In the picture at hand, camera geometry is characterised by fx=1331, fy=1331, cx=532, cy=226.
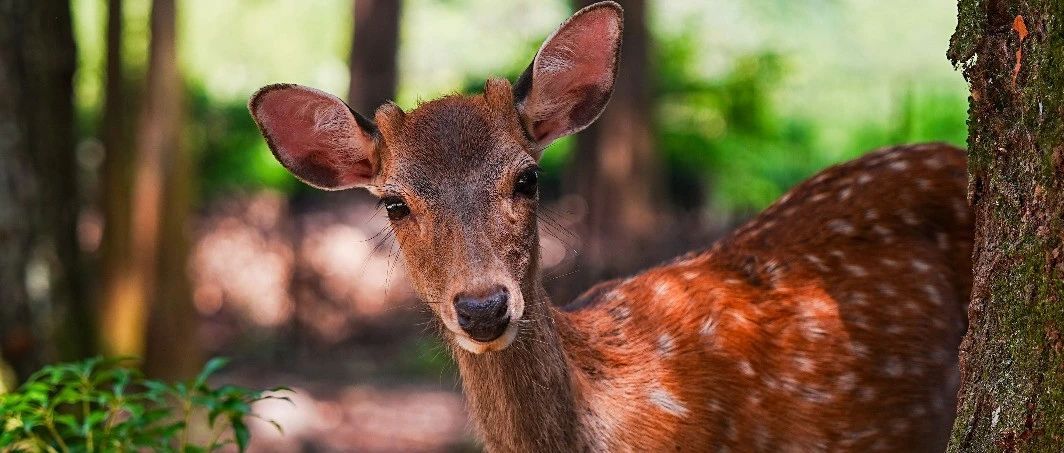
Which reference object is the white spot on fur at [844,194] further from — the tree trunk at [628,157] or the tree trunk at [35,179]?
the tree trunk at [628,157]

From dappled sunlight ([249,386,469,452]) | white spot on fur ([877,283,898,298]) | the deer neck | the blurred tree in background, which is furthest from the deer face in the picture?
the blurred tree in background

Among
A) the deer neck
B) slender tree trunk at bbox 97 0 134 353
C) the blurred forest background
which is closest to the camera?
the deer neck

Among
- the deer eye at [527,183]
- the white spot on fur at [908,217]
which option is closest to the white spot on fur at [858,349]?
the white spot on fur at [908,217]

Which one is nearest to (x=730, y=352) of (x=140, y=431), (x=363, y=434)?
(x=140, y=431)

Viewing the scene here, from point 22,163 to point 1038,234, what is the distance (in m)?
4.58

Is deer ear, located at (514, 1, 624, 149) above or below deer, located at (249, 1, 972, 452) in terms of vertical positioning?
above

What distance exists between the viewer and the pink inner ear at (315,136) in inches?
153

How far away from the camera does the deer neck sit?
3781 mm

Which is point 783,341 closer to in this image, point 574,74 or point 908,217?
point 908,217

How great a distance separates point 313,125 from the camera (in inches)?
157

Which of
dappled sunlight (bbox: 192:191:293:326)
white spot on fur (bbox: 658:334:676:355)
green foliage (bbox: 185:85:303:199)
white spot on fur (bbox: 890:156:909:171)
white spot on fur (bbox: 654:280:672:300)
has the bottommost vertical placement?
dappled sunlight (bbox: 192:191:293:326)

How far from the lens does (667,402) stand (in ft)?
13.4

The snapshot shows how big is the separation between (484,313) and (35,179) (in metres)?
3.53

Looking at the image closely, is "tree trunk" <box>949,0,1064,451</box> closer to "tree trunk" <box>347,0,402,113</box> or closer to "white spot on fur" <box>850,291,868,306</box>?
"white spot on fur" <box>850,291,868,306</box>
